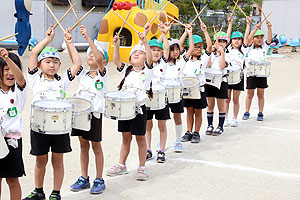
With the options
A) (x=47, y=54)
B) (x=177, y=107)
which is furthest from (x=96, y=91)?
(x=177, y=107)

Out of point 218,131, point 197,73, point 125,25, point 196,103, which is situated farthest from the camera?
point 125,25

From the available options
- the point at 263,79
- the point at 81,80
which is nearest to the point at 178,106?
the point at 81,80

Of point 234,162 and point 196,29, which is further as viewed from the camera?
point 196,29

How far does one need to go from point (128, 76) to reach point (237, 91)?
365 cm

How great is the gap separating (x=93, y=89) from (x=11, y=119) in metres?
1.12

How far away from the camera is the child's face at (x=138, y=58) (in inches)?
220

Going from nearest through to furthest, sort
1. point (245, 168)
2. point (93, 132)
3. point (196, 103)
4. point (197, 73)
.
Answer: point (93, 132) < point (245, 168) < point (197, 73) < point (196, 103)

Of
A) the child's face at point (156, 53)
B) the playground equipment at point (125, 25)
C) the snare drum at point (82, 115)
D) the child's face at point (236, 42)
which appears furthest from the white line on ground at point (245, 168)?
the playground equipment at point (125, 25)

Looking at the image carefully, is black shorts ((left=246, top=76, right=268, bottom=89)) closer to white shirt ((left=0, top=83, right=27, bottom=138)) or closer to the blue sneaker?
the blue sneaker

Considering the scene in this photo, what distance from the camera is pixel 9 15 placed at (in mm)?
20641

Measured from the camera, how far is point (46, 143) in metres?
4.62

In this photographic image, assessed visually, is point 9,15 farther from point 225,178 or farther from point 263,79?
point 225,178

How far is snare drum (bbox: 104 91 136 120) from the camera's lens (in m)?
5.21

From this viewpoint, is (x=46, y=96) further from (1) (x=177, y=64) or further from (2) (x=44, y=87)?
(1) (x=177, y=64)
